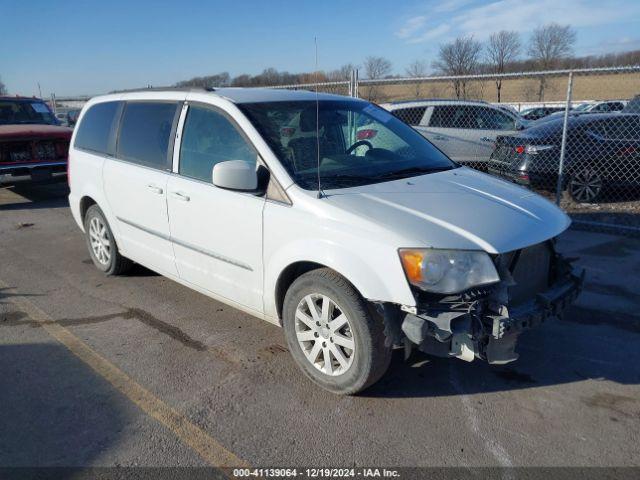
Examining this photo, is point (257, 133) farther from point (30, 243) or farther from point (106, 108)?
point (30, 243)

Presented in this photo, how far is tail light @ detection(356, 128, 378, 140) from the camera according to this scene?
437 cm

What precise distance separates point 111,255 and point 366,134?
2947mm

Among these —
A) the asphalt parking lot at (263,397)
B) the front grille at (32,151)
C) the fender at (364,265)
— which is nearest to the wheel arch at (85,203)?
the asphalt parking lot at (263,397)

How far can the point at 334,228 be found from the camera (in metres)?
3.16

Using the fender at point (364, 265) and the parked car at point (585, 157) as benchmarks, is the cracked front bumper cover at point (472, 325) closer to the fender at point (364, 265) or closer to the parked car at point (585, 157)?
the fender at point (364, 265)

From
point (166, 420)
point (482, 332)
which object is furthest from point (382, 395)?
point (166, 420)

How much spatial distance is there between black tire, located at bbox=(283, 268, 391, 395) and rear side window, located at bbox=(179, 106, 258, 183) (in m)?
0.99

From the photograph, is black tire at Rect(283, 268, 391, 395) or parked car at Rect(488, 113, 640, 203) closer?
black tire at Rect(283, 268, 391, 395)

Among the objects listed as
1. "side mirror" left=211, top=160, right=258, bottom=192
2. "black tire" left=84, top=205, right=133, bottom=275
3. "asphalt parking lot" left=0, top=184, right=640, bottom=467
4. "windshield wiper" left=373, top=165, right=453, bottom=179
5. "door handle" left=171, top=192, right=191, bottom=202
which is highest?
"side mirror" left=211, top=160, right=258, bottom=192

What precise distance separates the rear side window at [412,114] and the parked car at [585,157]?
2.22 m

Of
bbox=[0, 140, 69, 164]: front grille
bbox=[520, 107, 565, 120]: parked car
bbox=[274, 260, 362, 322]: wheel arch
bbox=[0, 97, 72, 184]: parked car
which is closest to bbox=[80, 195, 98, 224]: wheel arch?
bbox=[274, 260, 362, 322]: wheel arch

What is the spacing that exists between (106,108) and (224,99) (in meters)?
2.08

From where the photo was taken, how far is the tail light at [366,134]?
4.37 meters

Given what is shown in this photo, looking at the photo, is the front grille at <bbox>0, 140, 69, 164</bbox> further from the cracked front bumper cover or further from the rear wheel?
the rear wheel
